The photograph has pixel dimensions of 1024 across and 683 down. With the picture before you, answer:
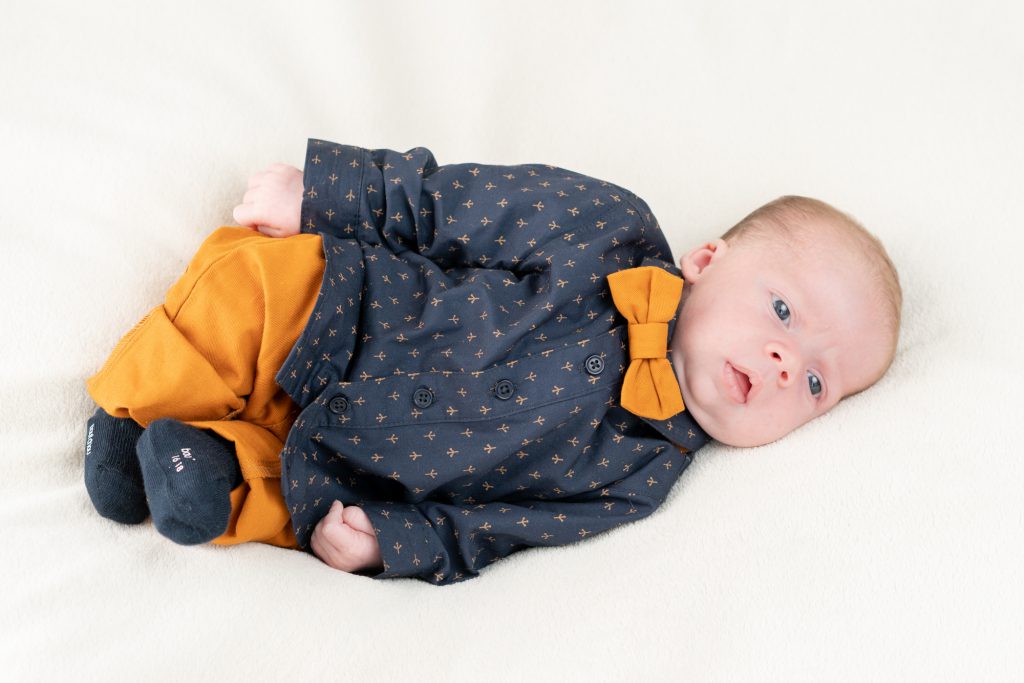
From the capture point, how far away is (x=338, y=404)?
4.05 ft

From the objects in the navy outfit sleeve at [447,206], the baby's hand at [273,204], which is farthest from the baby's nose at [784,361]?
the baby's hand at [273,204]

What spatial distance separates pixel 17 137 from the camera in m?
1.28

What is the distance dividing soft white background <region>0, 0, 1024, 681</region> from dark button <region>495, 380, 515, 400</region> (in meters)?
0.23

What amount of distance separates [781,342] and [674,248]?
435 millimetres

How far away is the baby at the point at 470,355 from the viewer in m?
1.19

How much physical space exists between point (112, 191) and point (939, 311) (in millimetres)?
1207

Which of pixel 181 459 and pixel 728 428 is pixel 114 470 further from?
pixel 728 428

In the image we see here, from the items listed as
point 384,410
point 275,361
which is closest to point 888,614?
point 384,410

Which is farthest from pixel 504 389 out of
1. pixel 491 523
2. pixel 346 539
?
pixel 346 539

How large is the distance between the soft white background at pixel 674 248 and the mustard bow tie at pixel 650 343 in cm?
12

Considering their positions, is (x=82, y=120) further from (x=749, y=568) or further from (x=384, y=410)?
(x=749, y=568)

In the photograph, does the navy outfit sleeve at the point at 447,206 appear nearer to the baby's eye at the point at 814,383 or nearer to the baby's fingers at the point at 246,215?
the baby's fingers at the point at 246,215

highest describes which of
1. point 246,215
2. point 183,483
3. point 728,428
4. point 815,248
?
point 815,248

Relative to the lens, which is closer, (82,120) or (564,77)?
(82,120)
